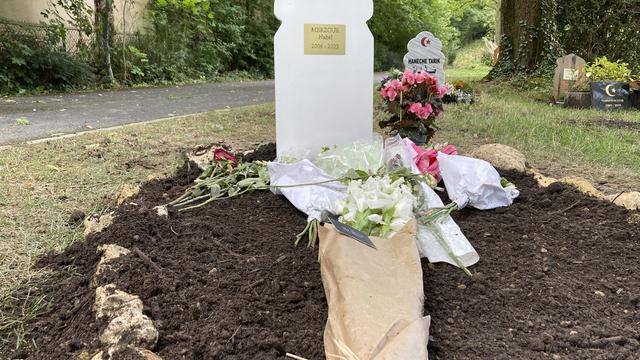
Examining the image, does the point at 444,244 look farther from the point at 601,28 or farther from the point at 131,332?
the point at 601,28

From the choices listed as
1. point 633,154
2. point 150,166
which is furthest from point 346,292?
point 633,154

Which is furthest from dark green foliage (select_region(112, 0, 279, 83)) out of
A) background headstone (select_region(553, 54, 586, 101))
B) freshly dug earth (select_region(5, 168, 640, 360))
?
freshly dug earth (select_region(5, 168, 640, 360))

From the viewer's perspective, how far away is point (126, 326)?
161 cm

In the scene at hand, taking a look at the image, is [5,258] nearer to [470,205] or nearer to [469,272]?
[469,272]

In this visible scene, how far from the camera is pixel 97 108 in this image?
25.6ft

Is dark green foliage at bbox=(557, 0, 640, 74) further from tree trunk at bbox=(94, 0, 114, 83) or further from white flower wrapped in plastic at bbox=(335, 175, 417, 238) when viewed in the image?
white flower wrapped in plastic at bbox=(335, 175, 417, 238)

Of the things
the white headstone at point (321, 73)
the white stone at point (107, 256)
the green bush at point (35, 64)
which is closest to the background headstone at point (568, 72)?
the white headstone at point (321, 73)

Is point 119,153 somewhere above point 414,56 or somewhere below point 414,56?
below

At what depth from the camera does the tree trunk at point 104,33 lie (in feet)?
40.0

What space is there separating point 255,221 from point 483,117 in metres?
4.68

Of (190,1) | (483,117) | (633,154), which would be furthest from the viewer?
(190,1)

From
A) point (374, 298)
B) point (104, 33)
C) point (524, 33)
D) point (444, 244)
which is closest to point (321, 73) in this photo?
point (444, 244)

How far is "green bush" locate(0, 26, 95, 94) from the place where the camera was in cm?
1046

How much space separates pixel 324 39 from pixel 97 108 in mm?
5537
